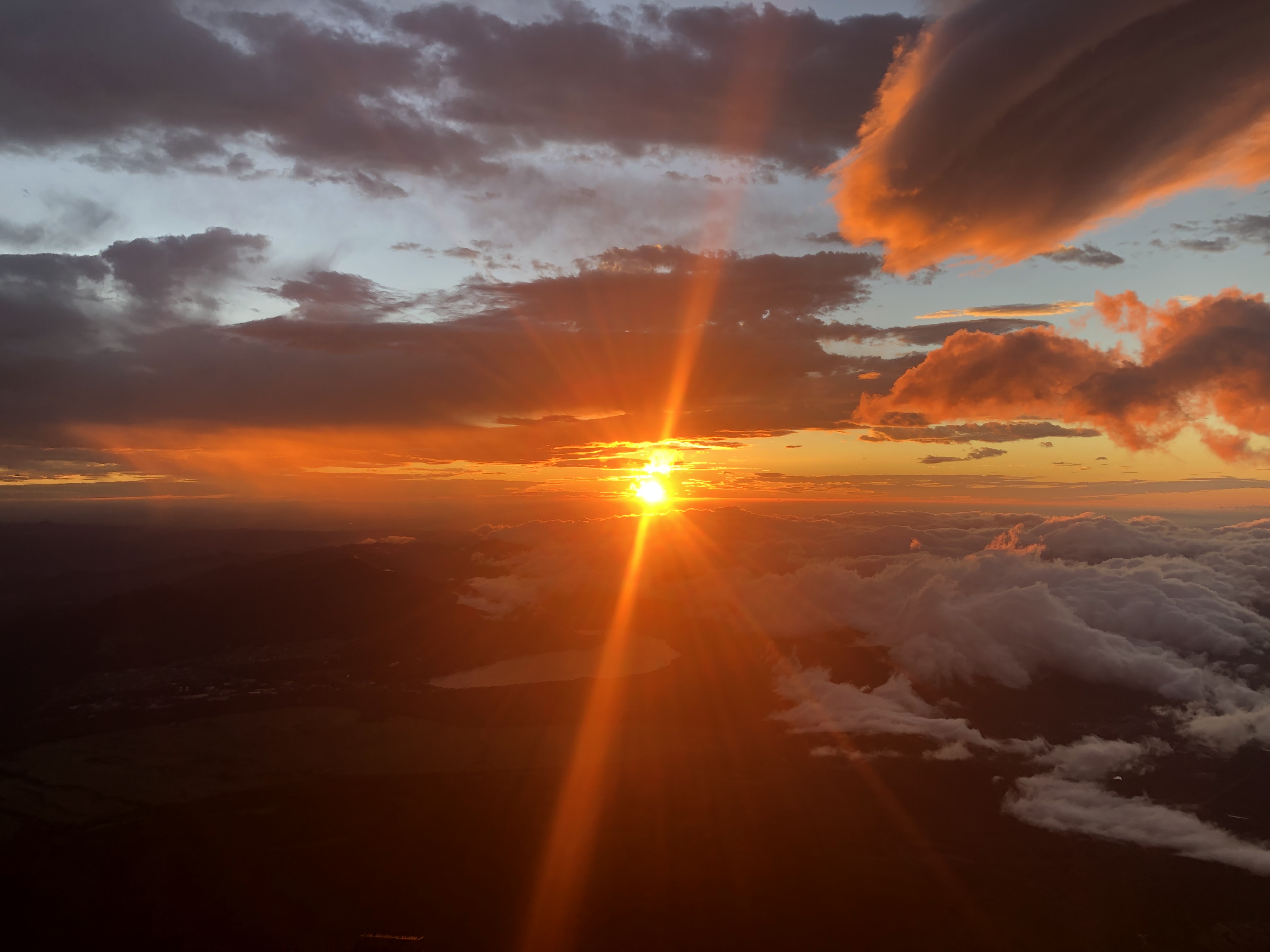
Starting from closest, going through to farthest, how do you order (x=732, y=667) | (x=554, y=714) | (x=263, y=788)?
(x=263, y=788)
(x=554, y=714)
(x=732, y=667)

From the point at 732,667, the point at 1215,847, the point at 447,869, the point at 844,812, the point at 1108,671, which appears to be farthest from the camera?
the point at 732,667

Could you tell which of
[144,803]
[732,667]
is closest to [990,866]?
[732,667]

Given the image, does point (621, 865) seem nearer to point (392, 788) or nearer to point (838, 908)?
point (838, 908)

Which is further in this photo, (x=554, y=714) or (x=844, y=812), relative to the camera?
(x=554, y=714)

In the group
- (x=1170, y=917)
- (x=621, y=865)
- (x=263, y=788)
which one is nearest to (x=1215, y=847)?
(x=1170, y=917)

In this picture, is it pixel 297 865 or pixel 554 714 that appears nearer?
pixel 297 865

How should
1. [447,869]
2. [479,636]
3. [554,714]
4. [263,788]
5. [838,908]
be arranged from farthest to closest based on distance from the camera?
[479,636] → [554,714] → [263,788] → [447,869] → [838,908]

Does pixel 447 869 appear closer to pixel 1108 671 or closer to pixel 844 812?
pixel 844 812

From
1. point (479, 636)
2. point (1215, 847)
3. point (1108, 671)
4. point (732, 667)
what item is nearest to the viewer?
point (1215, 847)

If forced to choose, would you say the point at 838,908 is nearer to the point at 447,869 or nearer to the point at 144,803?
the point at 447,869
